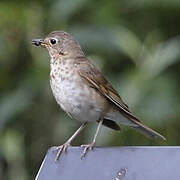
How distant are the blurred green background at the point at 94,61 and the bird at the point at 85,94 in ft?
1.12

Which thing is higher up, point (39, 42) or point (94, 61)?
point (39, 42)

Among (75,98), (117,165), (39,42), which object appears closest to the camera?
(117,165)

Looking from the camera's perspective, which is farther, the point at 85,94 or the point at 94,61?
the point at 94,61

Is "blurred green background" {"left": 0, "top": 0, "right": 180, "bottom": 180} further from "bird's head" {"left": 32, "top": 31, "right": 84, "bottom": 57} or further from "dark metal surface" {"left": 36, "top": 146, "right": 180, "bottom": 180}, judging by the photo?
"dark metal surface" {"left": 36, "top": 146, "right": 180, "bottom": 180}

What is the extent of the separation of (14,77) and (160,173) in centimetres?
283

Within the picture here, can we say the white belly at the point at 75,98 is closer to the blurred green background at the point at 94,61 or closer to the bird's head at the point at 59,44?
the bird's head at the point at 59,44

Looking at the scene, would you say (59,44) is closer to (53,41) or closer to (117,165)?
(53,41)

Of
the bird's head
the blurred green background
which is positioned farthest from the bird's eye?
the blurred green background

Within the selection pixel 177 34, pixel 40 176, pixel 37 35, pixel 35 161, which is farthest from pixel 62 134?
pixel 40 176

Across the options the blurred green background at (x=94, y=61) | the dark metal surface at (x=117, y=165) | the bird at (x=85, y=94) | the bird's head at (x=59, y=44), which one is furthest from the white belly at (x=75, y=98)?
the dark metal surface at (x=117, y=165)

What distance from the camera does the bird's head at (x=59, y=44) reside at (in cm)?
540

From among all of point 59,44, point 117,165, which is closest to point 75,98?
point 59,44

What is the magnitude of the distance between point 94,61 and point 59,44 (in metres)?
0.51

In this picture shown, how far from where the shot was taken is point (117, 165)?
3678 mm
